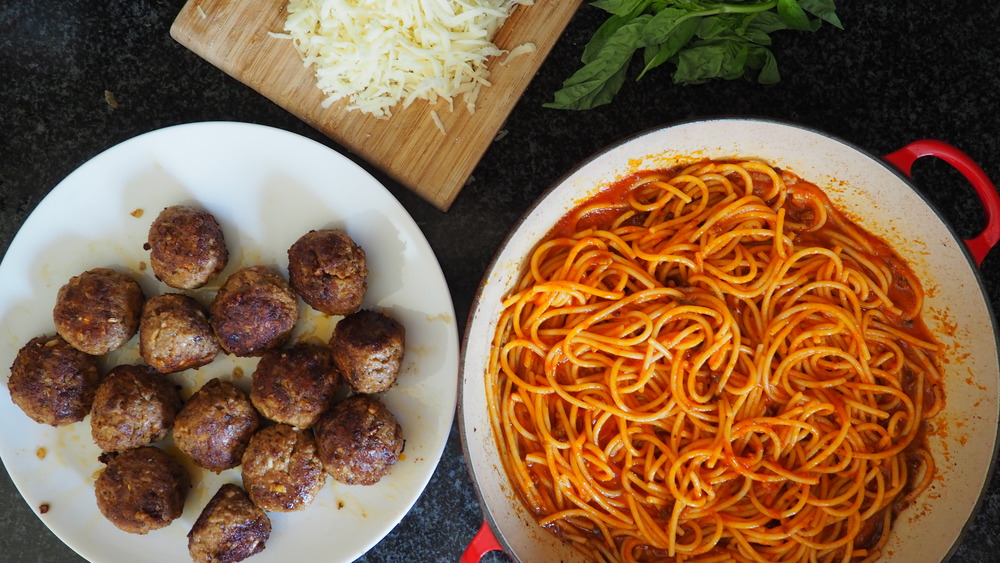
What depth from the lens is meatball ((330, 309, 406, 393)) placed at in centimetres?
225

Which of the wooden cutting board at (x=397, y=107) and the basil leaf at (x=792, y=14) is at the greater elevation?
the basil leaf at (x=792, y=14)

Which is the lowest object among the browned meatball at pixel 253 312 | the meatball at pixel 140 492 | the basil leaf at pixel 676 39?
the meatball at pixel 140 492

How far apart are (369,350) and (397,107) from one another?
0.88 meters

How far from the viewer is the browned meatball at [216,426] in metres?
2.34

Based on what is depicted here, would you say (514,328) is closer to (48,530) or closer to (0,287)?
(0,287)

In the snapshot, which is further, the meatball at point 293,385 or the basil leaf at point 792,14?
the meatball at point 293,385

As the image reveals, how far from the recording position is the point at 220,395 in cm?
240

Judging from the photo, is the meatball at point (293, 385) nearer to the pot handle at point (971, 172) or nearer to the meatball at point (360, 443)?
the meatball at point (360, 443)

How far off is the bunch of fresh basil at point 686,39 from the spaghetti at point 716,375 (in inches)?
13.2

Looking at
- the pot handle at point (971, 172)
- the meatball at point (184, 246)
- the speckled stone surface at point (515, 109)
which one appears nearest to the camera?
the pot handle at point (971, 172)

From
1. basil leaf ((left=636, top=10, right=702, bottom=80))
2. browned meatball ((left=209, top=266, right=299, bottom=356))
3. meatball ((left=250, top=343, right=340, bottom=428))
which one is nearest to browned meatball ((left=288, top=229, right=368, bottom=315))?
browned meatball ((left=209, top=266, right=299, bottom=356))

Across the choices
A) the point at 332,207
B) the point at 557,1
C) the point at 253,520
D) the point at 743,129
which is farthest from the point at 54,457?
the point at 743,129

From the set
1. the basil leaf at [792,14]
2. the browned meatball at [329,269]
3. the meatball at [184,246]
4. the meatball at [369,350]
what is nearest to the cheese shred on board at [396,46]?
the browned meatball at [329,269]

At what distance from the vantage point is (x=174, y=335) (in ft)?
7.55
